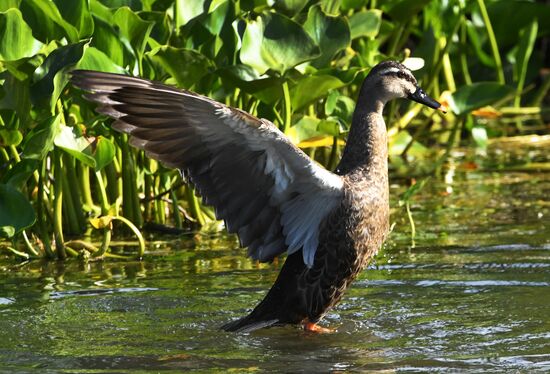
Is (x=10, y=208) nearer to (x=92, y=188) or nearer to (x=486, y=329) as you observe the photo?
(x=92, y=188)

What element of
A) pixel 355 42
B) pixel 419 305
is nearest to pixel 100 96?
pixel 419 305

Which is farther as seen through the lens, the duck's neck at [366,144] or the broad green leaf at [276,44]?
the broad green leaf at [276,44]

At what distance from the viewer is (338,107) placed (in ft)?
30.1

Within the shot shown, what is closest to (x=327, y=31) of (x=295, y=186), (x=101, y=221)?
(x=101, y=221)

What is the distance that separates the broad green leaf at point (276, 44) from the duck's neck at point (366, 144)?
1.24 meters

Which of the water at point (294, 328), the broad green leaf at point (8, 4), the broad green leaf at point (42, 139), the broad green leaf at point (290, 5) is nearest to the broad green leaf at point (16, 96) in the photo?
the broad green leaf at point (42, 139)

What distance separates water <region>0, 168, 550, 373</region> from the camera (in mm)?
5594

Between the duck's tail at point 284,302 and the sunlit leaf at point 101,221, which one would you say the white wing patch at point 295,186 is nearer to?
the duck's tail at point 284,302

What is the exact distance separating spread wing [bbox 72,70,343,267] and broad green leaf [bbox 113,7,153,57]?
1858mm

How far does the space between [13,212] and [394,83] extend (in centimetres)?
226

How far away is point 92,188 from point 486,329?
396cm

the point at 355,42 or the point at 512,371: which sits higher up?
the point at 355,42

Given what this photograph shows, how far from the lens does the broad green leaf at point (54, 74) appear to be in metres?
6.91

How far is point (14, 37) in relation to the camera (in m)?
7.16
